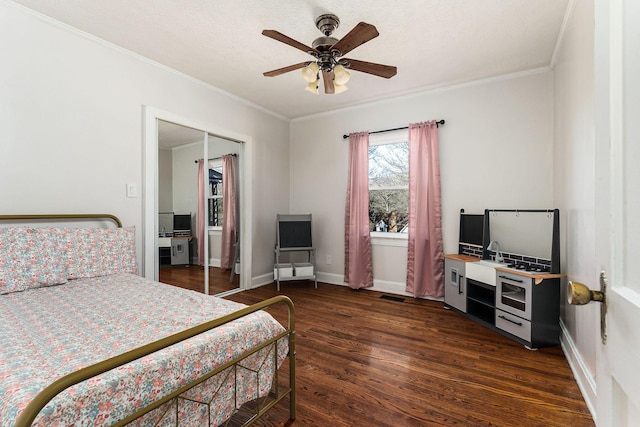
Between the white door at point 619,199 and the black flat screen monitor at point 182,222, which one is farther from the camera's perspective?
the black flat screen monitor at point 182,222

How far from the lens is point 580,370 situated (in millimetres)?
1879

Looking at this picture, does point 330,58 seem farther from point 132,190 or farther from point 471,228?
point 471,228

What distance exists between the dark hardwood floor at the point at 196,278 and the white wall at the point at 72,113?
621mm

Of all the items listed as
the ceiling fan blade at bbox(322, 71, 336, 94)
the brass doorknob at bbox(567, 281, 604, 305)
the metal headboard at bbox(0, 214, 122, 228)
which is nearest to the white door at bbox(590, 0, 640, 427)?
the brass doorknob at bbox(567, 281, 604, 305)

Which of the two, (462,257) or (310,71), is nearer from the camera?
(310,71)

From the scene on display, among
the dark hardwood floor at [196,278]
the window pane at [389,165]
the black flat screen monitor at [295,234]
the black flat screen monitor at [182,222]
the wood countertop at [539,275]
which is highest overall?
the window pane at [389,165]

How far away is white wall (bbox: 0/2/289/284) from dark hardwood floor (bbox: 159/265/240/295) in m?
0.62

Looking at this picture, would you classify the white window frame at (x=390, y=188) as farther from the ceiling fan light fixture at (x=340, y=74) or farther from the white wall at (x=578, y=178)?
the ceiling fan light fixture at (x=340, y=74)

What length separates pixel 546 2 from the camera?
83.4 inches

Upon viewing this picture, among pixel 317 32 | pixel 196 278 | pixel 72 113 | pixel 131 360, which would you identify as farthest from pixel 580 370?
pixel 72 113

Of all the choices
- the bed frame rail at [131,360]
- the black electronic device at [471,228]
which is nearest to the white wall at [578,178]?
the black electronic device at [471,228]

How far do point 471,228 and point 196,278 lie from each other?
3261 mm

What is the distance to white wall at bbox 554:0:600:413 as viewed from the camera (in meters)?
1.75

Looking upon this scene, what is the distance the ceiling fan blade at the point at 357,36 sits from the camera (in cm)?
184
